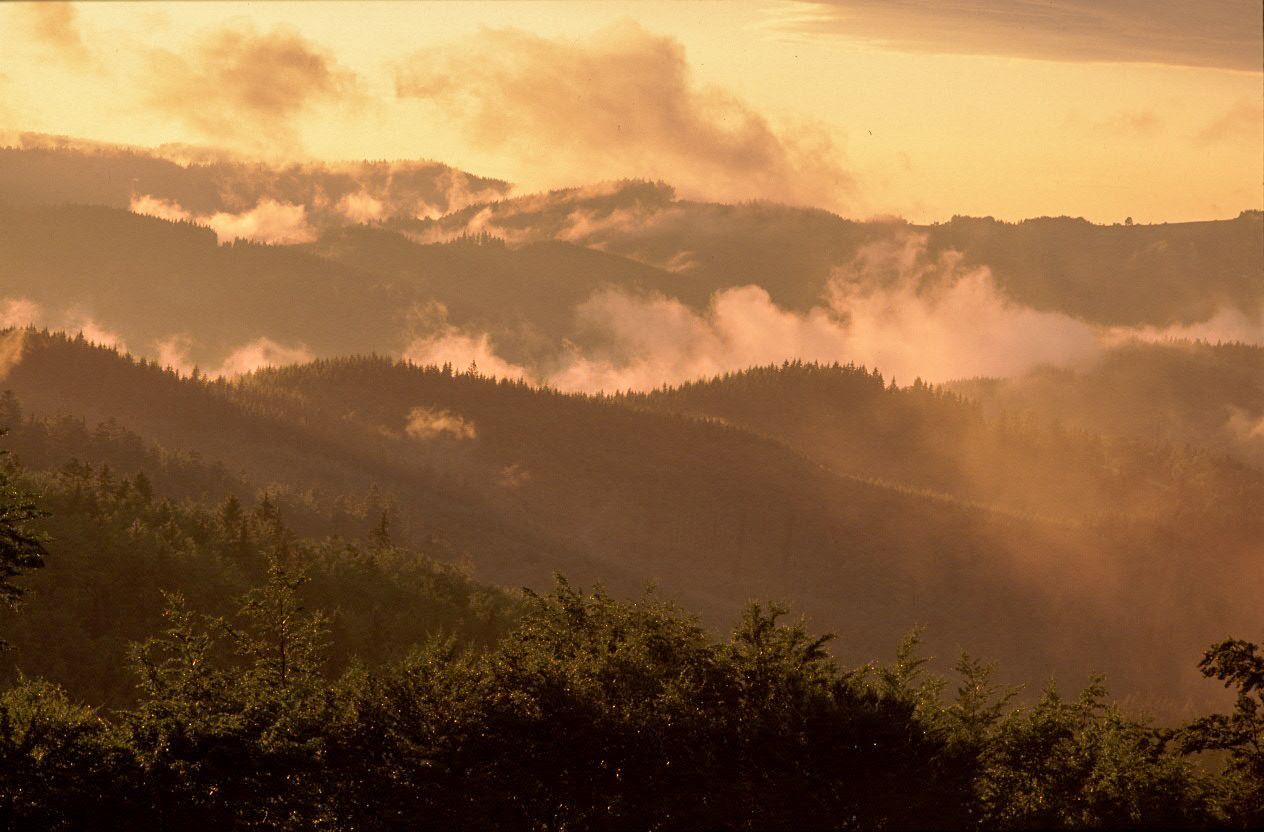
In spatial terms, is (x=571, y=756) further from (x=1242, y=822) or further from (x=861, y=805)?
(x=1242, y=822)

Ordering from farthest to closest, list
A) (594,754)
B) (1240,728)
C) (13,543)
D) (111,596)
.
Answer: (111,596) < (594,754) < (13,543) < (1240,728)

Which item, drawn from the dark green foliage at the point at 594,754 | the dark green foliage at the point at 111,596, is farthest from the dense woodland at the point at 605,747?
the dark green foliage at the point at 111,596

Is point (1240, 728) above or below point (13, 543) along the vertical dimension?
above

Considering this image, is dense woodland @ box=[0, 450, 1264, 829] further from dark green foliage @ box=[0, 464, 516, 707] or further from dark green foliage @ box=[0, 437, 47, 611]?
dark green foliage @ box=[0, 464, 516, 707]

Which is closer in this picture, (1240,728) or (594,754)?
(1240,728)

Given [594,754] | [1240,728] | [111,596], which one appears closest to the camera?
[1240,728]

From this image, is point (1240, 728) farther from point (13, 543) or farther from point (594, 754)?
point (13, 543)

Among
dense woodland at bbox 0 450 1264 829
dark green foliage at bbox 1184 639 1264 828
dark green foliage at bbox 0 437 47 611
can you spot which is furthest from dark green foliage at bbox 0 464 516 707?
dark green foliage at bbox 1184 639 1264 828

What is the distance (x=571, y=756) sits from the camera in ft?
250

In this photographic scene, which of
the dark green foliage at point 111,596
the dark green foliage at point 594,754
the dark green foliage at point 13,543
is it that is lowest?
the dark green foliage at point 111,596

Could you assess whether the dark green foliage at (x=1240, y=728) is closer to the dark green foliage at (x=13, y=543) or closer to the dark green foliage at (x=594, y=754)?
the dark green foliage at (x=594, y=754)

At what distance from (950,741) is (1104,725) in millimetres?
10011

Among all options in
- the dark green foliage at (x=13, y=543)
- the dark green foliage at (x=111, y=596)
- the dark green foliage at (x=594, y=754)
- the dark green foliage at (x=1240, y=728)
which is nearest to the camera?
the dark green foliage at (x=1240, y=728)

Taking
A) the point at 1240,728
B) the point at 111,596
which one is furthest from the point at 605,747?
the point at 111,596
